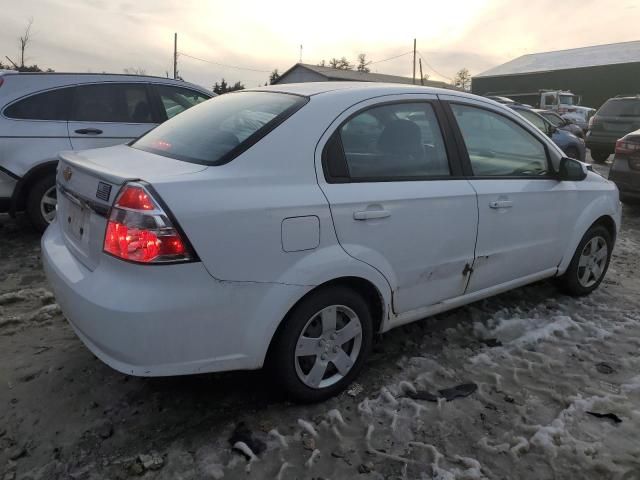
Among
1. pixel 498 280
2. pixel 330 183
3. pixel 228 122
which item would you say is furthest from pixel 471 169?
pixel 228 122

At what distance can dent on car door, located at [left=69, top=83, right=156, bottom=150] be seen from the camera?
5.46 m

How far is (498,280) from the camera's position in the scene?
353 centimetres

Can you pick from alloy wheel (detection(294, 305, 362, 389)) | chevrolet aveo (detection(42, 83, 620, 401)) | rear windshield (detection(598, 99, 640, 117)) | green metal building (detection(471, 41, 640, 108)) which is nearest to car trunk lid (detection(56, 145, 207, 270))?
chevrolet aveo (detection(42, 83, 620, 401))

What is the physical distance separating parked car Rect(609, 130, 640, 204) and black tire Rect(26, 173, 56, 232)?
7.40 metres

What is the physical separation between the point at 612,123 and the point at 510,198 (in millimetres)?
11705

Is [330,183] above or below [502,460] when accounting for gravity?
above

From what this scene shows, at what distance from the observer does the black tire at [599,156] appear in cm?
1363

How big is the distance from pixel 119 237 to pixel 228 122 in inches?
37.2

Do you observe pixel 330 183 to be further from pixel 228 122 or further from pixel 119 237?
pixel 119 237

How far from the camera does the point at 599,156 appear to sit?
45.3 ft

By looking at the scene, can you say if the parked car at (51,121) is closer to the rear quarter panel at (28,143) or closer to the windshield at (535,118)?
the rear quarter panel at (28,143)

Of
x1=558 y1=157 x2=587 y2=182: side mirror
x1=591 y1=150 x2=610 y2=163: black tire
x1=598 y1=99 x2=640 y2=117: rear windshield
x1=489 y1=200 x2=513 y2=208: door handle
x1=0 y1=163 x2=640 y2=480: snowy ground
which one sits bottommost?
x1=0 y1=163 x2=640 y2=480: snowy ground

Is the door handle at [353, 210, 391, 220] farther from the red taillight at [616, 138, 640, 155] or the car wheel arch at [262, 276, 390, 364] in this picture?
the red taillight at [616, 138, 640, 155]

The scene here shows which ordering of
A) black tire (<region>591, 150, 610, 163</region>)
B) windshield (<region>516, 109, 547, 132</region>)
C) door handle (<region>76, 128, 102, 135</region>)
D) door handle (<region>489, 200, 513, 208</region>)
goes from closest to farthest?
1. door handle (<region>489, 200, 513, 208</region>)
2. door handle (<region>76, 128, 102, 135</region>)
3. windshield (<region>516, 109, 547, 132</region>)
4. black tire (<region>591, 150, 610, 163</region>)
